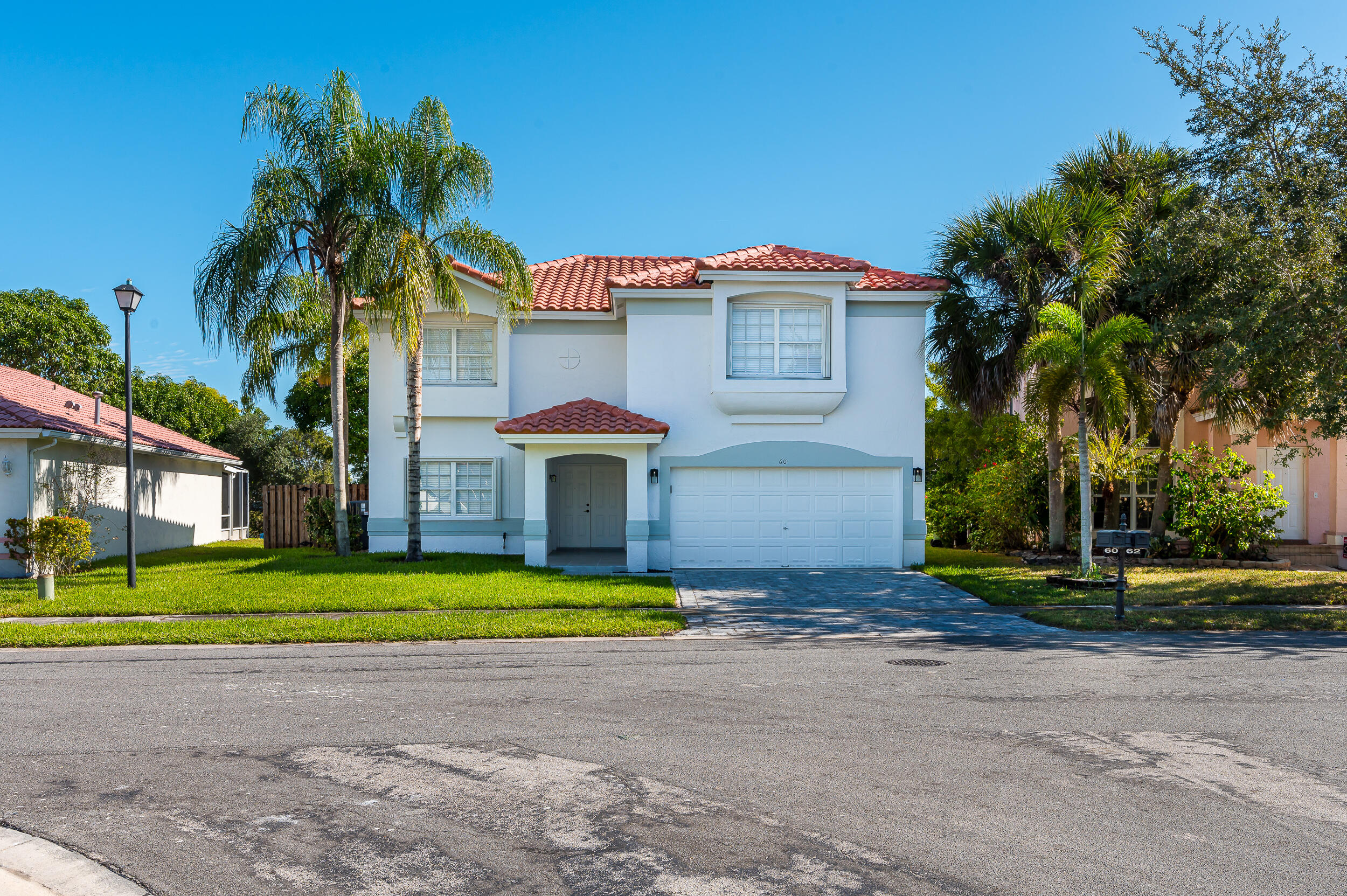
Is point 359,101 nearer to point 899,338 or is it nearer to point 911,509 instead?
point 899,338

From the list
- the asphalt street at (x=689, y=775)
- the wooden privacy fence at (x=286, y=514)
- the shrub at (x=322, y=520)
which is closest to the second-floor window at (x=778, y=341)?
the asphalt street at (x=689, y=775)

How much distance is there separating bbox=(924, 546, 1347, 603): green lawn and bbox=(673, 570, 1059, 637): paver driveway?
591mm

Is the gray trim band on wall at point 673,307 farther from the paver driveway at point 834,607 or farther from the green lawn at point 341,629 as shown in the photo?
the green lawn at point 341,629

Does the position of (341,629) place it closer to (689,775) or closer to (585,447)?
(689,775)

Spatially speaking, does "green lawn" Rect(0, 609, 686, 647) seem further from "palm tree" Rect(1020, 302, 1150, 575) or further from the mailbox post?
"palm tree" Rect(1020, 302, 1150, 575)

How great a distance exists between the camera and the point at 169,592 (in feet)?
46.5

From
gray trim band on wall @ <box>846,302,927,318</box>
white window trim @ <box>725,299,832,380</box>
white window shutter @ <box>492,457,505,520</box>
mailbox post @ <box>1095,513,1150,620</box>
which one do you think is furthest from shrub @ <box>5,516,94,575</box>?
mailbox post @ <box>1095,513,1150,620</box>

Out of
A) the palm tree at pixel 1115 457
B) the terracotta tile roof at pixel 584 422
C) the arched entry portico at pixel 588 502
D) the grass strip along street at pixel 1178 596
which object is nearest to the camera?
the grass strip along street at pixel 1178 596

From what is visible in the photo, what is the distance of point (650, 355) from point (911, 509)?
640 cm

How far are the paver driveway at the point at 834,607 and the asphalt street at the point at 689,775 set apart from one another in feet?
7.61

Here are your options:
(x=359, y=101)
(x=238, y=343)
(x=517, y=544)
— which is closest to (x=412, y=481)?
(x=517, y=544)

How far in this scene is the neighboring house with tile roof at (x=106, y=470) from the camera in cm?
1747

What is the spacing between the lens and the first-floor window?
807 inches

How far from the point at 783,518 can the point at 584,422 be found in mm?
4652
